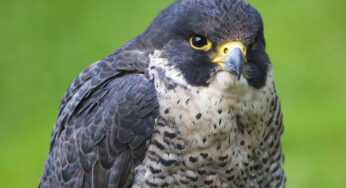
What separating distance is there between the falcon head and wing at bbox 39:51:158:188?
278mm

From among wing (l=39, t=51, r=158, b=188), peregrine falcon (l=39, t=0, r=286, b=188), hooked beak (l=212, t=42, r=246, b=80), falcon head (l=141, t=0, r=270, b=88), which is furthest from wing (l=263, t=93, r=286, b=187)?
wing (l=39, t=51, r=158, b=188)

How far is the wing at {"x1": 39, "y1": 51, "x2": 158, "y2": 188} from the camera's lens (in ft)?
13.9

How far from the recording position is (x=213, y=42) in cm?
409

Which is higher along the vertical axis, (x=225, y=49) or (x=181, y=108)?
(x=225, y=49)

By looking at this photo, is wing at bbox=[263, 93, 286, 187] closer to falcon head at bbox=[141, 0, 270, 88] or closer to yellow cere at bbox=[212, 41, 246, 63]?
falcon head at bbox=[141, 0, 270, 88]

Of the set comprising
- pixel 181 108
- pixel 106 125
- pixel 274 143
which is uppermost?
pixel 181 108

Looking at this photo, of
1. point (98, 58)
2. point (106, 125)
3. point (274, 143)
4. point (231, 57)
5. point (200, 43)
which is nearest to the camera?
point (231, 57)

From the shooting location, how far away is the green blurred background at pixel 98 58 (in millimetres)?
7797

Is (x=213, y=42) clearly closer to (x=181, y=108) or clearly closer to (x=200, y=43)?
→ (x=200, y=43)

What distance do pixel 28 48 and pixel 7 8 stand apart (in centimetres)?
76

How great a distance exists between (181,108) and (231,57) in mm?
464

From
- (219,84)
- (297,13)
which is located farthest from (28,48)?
(219,84)

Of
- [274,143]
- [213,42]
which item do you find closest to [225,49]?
[213,42]

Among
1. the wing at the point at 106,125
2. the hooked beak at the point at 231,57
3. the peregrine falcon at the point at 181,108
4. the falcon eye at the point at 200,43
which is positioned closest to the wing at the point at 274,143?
the peregrine falcon at the point at 181,108
